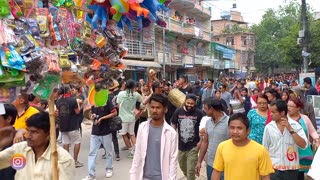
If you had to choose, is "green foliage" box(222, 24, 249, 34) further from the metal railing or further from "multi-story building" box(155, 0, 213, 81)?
the metal railing

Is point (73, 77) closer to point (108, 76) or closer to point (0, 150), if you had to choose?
point (108, 76)

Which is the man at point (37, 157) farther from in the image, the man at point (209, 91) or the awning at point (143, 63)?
the awning at point (143, 63)

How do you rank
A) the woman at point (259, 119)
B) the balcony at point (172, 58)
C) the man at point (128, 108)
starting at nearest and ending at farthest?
the woman at point (259, 119) → the man at point (128, 108) → the balcony at point (172, 58)

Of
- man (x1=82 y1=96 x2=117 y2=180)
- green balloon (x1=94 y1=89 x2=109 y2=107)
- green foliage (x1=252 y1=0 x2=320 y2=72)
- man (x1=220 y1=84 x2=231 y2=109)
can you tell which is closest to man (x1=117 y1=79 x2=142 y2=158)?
man (x1=82 y1=96 x2=117 y2=180)

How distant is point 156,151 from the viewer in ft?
12.8

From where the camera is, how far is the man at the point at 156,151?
384cm

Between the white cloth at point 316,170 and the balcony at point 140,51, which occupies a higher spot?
the balcony at point 140,51

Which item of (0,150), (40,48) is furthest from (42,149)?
(40,48)

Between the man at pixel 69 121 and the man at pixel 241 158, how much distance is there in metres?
4.17

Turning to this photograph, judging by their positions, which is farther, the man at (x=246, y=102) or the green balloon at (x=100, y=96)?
the man at (x=246, y=102)

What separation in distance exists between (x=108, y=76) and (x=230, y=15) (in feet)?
203

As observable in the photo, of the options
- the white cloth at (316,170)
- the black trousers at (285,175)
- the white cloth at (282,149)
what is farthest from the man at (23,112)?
the white cloth at (316,170)

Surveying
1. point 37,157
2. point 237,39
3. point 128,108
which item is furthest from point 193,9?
point 37,157

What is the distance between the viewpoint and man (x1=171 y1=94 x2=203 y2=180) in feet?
17.6
